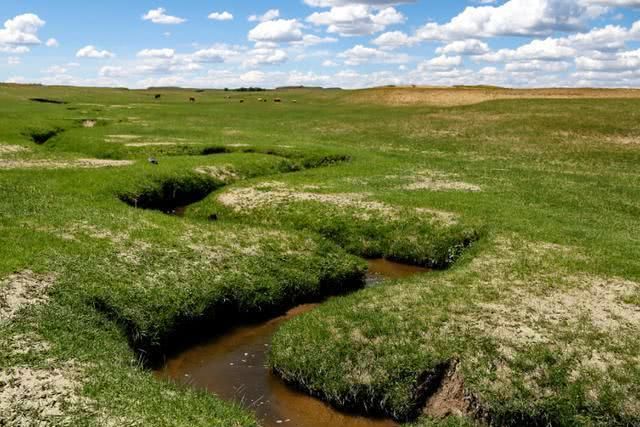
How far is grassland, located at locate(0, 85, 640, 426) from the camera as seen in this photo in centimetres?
1570

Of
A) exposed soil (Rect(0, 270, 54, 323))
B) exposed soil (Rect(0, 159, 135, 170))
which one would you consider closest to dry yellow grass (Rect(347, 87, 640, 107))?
exposed soil (Rect(0, 159, 135, 170))

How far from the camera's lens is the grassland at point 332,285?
15.7 meters

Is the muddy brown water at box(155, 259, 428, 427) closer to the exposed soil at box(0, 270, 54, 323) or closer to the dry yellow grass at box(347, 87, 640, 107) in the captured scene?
the exposed soil at box(0, 270, 54, 323)

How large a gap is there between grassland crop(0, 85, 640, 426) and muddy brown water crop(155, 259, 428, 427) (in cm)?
58

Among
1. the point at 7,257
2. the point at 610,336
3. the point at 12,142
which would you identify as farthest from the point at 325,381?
the point at 12,142

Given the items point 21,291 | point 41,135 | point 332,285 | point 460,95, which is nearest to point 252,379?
point 21,291

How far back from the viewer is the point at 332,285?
26.5 meters

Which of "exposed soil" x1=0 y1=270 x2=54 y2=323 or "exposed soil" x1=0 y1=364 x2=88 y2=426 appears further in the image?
"exposed soil" x1=0 y1=270 x2=54 y2=323

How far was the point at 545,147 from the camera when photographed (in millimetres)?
61188

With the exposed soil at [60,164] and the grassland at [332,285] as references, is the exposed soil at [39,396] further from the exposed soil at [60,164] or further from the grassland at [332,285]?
the exposed soil at [60,164]

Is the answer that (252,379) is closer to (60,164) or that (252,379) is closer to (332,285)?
(332,285)

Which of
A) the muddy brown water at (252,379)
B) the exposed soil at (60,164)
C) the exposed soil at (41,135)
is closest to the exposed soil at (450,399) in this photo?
the muddy brown water at (252,379)

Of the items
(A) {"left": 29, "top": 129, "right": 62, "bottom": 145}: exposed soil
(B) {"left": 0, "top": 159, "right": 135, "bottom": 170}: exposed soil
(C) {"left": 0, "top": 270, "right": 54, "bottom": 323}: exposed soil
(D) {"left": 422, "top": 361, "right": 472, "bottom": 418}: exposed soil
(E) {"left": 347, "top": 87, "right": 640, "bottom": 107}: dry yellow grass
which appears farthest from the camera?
(E) {"left": 347, "top": 87, "right": 640, "bottom": 107}: dry yellow grass

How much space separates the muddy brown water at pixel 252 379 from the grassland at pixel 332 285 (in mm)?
577
